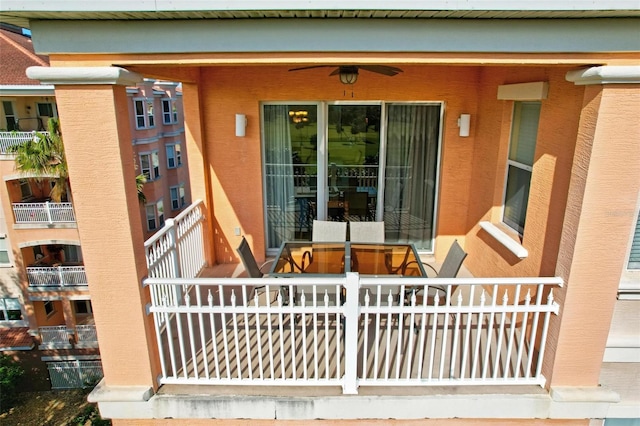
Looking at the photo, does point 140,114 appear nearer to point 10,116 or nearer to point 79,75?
point 10,116

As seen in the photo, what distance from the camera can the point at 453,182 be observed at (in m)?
5.85

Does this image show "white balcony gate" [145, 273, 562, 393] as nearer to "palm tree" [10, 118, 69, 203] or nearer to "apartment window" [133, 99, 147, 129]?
"palm tree" [10, 118, 69, 203]

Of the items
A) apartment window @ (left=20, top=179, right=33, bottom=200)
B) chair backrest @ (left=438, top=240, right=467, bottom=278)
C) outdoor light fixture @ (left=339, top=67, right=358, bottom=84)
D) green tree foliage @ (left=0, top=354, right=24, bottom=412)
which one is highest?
outdoor light fixture @ (left=339, top=67, right=358, bottom=84)

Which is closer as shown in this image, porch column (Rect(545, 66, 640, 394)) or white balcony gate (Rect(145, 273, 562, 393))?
porch column (Rect(545, 66, 640, 394))

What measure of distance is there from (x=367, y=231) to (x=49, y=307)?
62.3 feet

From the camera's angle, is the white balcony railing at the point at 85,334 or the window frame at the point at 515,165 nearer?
the window frame at the point at 515,165

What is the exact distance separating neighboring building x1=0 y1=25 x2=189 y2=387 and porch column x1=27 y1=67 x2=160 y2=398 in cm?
1499

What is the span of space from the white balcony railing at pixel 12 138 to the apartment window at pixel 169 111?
857cm

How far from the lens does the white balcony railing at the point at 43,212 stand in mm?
16016

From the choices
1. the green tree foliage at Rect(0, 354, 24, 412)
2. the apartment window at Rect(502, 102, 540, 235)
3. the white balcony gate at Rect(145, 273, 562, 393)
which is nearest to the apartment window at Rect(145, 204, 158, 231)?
the green tree foliage at Rect(0, 354, 24, 412)

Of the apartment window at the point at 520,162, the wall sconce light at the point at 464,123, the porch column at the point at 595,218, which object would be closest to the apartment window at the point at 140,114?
the wall sconce light at the point at 464,123

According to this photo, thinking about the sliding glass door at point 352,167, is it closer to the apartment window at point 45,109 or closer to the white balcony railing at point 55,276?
the white balcony railing at point 55,276

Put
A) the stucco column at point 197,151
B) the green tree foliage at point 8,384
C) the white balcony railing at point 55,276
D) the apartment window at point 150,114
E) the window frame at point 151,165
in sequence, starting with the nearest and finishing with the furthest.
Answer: the stucco column at point 197,151, the green tree foliage at point 8,384, the white balcony railing at point 55,276, the window frame at point 151,165, the apartment window at point 150,114

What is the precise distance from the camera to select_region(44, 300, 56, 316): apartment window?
18.2 metres
